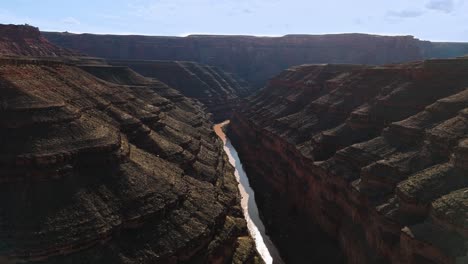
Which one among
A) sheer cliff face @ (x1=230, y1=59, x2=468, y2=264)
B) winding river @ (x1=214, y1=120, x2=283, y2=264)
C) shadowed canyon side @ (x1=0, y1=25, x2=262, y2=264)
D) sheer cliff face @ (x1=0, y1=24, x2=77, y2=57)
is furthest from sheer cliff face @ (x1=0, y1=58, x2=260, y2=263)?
sheer cliff face @ (x1=0, y1=24, x2=77, y2=57)

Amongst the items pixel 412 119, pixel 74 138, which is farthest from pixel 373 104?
pixel 74 138

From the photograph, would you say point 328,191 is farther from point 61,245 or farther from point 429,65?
point 61,245

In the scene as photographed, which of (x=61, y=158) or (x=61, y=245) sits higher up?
(x=61, y=158)

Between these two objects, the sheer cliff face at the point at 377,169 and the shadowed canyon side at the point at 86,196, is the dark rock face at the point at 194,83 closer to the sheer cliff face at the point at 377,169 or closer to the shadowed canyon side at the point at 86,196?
the sheer cliff face at the point at 377,169

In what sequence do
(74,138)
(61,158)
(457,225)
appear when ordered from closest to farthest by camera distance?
(457,225) < (61,158) < (74,138)

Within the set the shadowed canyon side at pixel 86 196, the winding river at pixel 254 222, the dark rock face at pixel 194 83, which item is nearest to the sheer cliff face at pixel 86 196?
the shadowed canyon side at pixel 86 196
